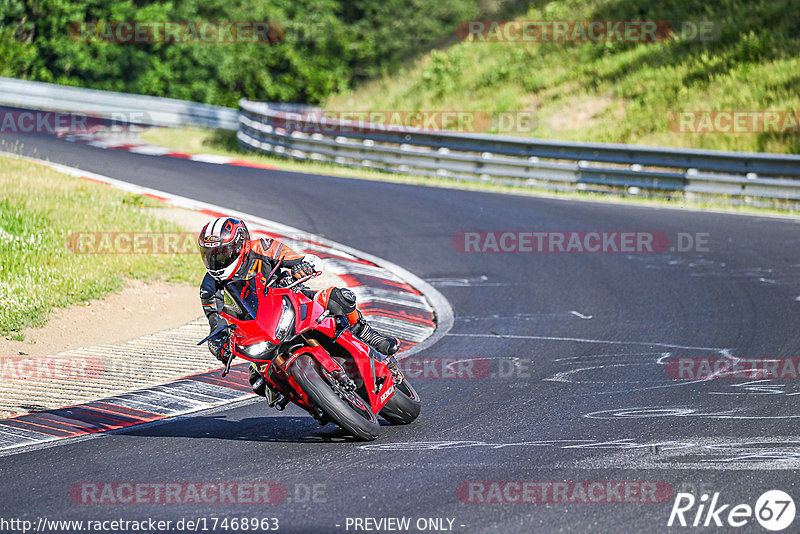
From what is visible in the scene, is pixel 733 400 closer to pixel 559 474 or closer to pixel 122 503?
pixel 559 474

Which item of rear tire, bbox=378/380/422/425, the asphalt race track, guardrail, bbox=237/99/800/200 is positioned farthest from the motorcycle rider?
guardrail, bbox=237/99/800/200

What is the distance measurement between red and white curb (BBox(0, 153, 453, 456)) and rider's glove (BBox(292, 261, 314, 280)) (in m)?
2.01

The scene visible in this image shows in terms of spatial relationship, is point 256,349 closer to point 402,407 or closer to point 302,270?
point 302,270

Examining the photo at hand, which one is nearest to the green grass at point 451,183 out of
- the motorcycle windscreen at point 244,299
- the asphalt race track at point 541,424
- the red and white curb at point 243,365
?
the asphalt race track at point 541,424

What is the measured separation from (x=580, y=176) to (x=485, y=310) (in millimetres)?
9799

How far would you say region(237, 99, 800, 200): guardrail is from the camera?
18.2m

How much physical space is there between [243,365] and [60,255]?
15.5ft

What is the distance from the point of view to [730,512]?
4.99m

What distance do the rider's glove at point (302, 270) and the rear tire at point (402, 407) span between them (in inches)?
44.6

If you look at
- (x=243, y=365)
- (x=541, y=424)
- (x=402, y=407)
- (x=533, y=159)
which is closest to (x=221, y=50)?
(x=533, y=159)

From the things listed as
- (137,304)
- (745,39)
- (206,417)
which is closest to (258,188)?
(137,304)

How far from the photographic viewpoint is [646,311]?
1065 cm

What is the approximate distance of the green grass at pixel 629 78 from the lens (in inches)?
984

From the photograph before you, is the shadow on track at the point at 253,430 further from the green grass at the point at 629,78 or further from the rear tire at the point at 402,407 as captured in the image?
the green grass at the point at 629,78
